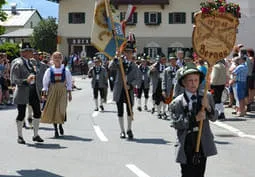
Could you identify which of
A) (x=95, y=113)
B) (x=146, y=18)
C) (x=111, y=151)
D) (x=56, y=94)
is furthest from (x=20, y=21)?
(x=111, y=151)

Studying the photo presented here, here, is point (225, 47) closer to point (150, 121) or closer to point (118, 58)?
point (118, 58)

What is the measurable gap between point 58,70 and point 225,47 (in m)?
6.02

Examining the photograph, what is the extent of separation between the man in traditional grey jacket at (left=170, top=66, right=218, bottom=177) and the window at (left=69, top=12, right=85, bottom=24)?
2073 inches

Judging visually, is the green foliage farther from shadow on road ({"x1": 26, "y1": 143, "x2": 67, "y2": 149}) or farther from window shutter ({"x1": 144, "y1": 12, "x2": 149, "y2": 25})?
window shutter ({"x1": 144, "y1": 12, "x2": 149, "y2": 25})

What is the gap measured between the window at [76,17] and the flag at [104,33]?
45631mm

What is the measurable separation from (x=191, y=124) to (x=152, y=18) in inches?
Result: 2004

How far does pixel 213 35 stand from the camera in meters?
6.61

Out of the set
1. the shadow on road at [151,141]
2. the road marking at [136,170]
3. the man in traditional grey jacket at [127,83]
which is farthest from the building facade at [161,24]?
the road marking at [136,170]

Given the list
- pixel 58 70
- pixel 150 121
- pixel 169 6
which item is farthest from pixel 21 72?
pixel 169 6

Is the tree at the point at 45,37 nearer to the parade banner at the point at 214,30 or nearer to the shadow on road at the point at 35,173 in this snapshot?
the shadow on road at the point at 35,173

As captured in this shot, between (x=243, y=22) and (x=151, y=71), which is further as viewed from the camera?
(x=243, y=22)

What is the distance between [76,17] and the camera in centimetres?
5816

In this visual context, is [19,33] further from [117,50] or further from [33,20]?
[117,50]

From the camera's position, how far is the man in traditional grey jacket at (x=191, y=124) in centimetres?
587
